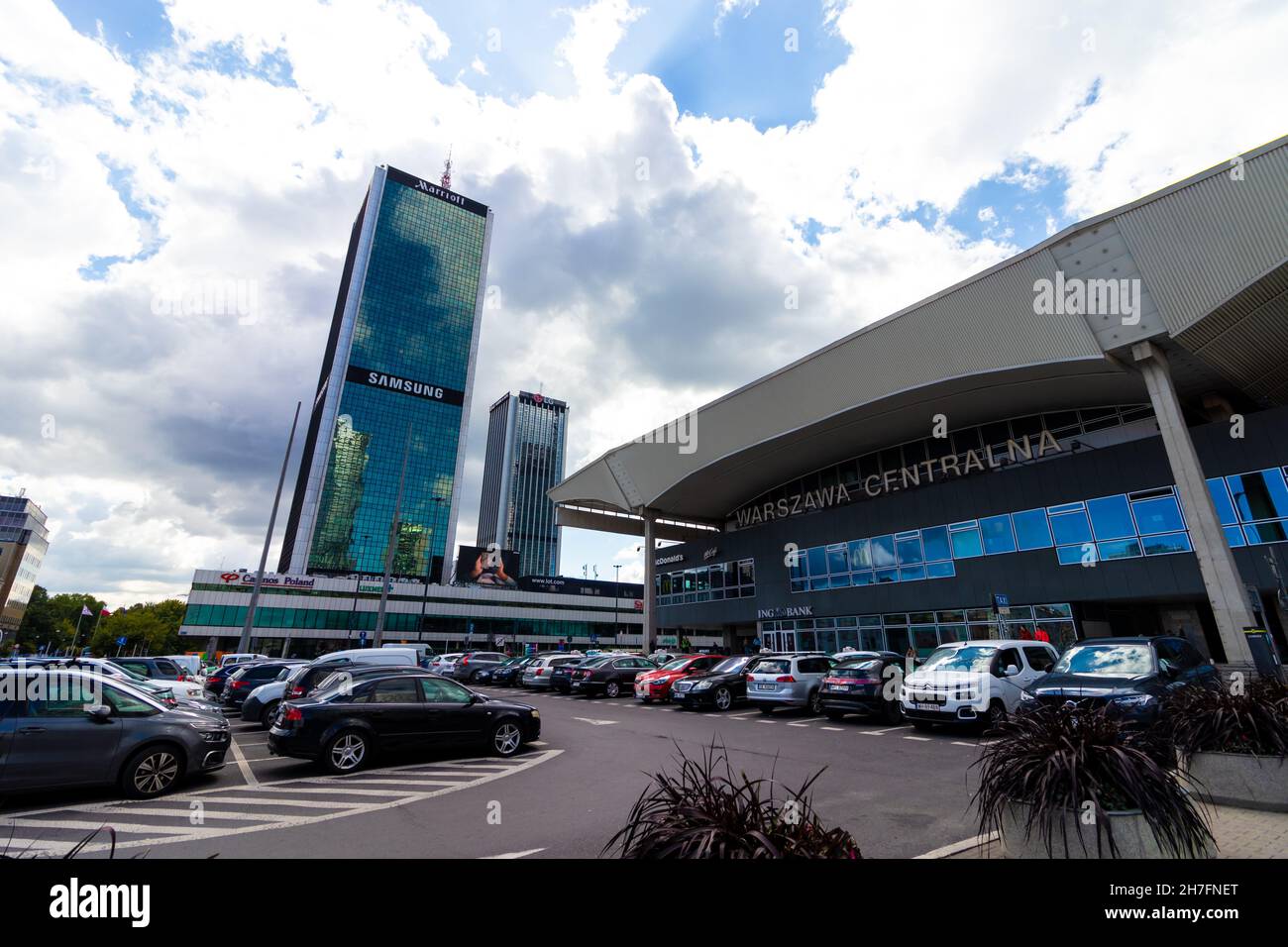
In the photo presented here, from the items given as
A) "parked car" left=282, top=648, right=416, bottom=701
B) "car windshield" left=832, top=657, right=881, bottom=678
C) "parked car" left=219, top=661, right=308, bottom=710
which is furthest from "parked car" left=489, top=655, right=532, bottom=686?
"car windshield" left=832, top=657, right=881, bottom=678

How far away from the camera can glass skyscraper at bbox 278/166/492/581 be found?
307 ft

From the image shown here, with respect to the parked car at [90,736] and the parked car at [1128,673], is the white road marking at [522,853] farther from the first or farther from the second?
the parked car at [1128,673]

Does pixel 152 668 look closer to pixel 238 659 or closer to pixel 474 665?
pixel 238 659

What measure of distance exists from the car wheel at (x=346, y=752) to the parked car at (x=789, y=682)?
10454 millimetres

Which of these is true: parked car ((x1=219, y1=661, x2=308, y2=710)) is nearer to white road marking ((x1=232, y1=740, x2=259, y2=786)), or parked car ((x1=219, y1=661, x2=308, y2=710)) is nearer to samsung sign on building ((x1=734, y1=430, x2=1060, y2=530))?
white road marking ((x1=232, y1=740, x2=259, y2=786))

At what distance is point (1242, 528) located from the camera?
20688 mm

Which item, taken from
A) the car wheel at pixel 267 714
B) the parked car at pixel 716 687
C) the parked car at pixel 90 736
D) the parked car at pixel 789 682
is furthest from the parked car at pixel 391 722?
the parked car at pixel 716 687

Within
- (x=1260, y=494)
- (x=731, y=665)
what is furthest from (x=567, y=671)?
(x=1260, y=494)

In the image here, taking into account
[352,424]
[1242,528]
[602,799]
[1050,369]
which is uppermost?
[352,424]

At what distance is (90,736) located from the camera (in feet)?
23.3

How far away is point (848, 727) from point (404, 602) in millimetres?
78748
